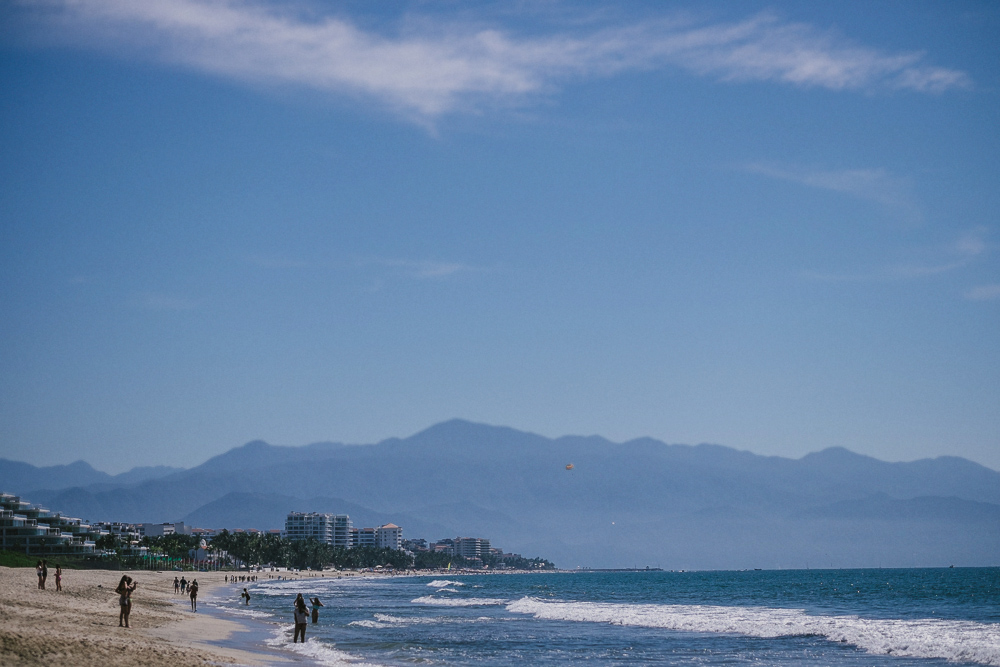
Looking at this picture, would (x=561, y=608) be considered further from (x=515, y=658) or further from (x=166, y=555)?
(x=166, y=555)

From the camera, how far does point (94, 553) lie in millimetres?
128000

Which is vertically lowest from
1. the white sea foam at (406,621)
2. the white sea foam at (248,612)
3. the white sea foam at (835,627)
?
the white sea foam at (248,612)

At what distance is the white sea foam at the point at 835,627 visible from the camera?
110 ft

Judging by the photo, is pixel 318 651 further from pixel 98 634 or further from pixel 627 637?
pixel 627 637

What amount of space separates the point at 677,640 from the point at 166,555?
13986 cm

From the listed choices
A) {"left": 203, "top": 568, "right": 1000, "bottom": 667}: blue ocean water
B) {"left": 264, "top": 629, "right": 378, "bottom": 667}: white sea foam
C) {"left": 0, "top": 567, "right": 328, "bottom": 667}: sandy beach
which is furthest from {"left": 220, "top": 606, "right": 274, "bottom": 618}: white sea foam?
{"left": 264, "top": 629, "right": 378, "bottom": 667}: white sea foam

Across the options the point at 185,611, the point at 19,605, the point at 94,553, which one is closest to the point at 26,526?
the point at 94,553

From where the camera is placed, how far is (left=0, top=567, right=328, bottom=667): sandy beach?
913 inches

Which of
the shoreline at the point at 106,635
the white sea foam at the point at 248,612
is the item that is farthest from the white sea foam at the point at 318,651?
the white sea foam at the point at 248,612

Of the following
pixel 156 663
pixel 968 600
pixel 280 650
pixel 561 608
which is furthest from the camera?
pixel 968 600

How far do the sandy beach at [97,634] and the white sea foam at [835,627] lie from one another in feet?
72.7

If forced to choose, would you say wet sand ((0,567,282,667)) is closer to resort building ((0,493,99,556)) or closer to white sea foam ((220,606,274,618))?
white sea foam ((220,606,274,618))

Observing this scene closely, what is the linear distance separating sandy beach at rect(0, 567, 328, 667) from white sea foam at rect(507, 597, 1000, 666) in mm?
22167

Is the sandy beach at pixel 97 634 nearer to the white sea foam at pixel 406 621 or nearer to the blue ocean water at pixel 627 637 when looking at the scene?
the blue ocean water at pixel 627 637
